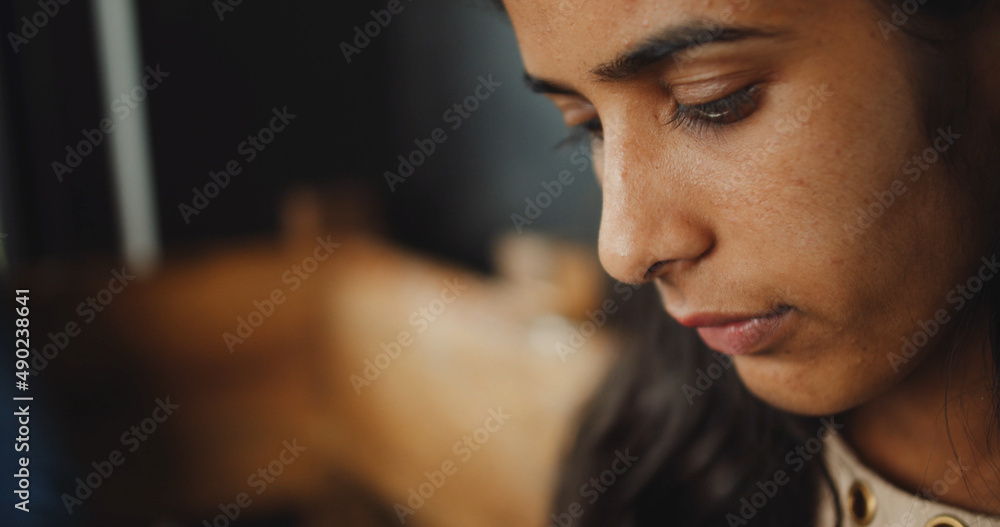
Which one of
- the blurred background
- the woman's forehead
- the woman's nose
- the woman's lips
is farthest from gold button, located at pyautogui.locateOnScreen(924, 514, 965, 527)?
the blurred background

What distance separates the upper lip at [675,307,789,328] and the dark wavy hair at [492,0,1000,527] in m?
0.30

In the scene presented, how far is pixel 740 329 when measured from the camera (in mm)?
715

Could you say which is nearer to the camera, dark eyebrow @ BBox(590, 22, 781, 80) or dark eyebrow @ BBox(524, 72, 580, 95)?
dark eyebrow @ BBox(590, 22, 781, 80)

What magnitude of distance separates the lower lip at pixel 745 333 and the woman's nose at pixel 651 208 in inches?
3.5

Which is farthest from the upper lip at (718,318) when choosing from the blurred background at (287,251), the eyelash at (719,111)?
the blurred background at (287,251)

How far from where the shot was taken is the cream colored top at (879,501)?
719mm

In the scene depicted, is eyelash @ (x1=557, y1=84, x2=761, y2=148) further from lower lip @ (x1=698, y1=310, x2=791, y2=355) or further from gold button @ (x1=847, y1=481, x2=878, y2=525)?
gold button @ (x1=847, y1=481, x2=878, y2=525)

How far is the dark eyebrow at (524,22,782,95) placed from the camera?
22.4 inches

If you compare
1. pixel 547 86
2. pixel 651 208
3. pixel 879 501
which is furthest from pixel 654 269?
pixel 879 501

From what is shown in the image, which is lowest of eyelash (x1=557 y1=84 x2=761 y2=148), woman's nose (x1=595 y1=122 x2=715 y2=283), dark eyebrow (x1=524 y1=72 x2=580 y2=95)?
woman's nose (x1=595 y1=122 x2=715 y2=283)

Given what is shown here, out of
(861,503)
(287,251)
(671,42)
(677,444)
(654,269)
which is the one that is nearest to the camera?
(671,42)

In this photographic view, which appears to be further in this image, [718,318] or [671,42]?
[718,318]

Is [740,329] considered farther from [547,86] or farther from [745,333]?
[547,86]

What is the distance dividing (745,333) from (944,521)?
10.9 inches
